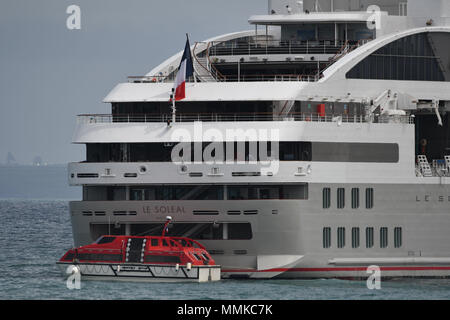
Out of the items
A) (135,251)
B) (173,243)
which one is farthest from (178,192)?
A: (135,251)

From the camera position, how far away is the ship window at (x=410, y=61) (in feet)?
202

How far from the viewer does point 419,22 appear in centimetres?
6700

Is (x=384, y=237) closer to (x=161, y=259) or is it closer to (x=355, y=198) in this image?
(x=355, y=198)

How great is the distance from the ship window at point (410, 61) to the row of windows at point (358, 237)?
5942mm

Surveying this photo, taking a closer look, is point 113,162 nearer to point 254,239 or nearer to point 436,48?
point 254,239

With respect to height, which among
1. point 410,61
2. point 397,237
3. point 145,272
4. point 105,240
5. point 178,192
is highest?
point 410,61

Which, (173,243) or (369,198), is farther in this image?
(369,198)

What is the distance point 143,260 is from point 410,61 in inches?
544

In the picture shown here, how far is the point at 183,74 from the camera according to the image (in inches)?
2325

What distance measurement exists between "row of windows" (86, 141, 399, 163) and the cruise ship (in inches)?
1.9

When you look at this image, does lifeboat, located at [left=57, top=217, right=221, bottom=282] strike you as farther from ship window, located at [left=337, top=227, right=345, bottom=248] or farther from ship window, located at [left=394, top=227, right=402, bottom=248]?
ship window, located at [left=394, top=227, right=402, bottom=248]

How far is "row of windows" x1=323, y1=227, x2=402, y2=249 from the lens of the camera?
58469 millimetres
